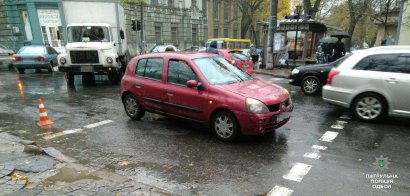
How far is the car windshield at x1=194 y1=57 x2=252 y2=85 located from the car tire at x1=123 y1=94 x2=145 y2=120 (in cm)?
196

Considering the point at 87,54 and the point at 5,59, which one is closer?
the point at 87,54

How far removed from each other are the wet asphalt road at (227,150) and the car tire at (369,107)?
22 centimetres

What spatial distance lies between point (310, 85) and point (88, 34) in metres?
9.10

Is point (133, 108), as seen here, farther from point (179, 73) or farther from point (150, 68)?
point (179, 73)

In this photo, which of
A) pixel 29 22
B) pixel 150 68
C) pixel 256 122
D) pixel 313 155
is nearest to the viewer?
pixel 313 155

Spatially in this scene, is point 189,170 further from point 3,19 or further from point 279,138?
point 3,19

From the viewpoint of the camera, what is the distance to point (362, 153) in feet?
16.4

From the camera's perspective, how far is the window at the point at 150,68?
6445 mm

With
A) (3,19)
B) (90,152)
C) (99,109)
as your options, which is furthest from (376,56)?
(3,19)

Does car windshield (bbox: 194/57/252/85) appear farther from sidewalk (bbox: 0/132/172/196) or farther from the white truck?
the white truck

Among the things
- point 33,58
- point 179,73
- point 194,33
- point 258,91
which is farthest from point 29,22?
point 258,91

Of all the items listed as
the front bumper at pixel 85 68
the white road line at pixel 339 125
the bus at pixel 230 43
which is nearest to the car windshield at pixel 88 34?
the front bumper at pixel 85 68

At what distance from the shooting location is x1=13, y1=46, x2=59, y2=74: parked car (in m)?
15.1

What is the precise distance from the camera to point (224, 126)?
5.50 m
